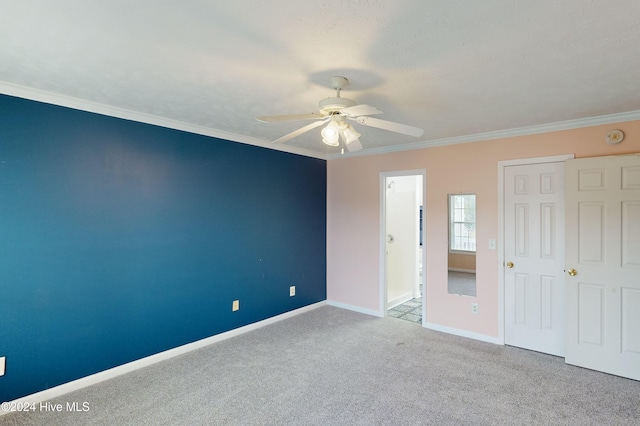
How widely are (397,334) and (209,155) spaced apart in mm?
3141

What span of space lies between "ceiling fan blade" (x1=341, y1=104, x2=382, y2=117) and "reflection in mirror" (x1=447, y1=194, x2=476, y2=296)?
2.49 metres

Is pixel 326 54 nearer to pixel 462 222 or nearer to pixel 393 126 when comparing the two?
pixel 393 126

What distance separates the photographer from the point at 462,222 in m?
4.09

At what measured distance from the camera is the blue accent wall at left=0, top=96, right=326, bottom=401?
2566 mm

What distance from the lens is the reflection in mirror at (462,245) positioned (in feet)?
13.2

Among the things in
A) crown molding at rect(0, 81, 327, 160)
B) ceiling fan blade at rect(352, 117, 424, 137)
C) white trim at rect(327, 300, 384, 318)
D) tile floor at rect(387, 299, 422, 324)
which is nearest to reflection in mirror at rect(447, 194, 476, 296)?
tile floor at rect(387, 299, 422, 324)

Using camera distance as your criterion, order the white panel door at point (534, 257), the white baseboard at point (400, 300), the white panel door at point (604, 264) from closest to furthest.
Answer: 1. the white panel door at point (604, 264)
2. the white panel door at point (534, 257)
3. the white baseboard at point (400, 300)

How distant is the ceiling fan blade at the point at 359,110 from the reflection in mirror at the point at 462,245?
8.17ft

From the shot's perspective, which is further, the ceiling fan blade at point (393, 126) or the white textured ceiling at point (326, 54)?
the ceiling fan blade at point (393, 126)

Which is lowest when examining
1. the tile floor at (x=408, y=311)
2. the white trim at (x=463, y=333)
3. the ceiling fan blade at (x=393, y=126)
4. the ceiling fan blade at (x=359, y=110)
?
the tile floor at (x=408, y=311)

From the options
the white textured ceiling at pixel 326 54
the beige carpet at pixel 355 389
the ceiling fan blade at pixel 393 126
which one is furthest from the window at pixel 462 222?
the ceiling fan blade at pixel 393 126

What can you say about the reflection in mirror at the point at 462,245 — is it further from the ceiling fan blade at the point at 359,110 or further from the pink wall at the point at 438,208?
the ceiling fan blade at the point at 359,110

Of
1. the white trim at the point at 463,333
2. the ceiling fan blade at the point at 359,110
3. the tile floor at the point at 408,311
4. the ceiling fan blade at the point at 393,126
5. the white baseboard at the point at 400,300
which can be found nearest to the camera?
the ceiling fan blade at the point at 359,110

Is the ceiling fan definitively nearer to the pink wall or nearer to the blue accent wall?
the blue accent wall
